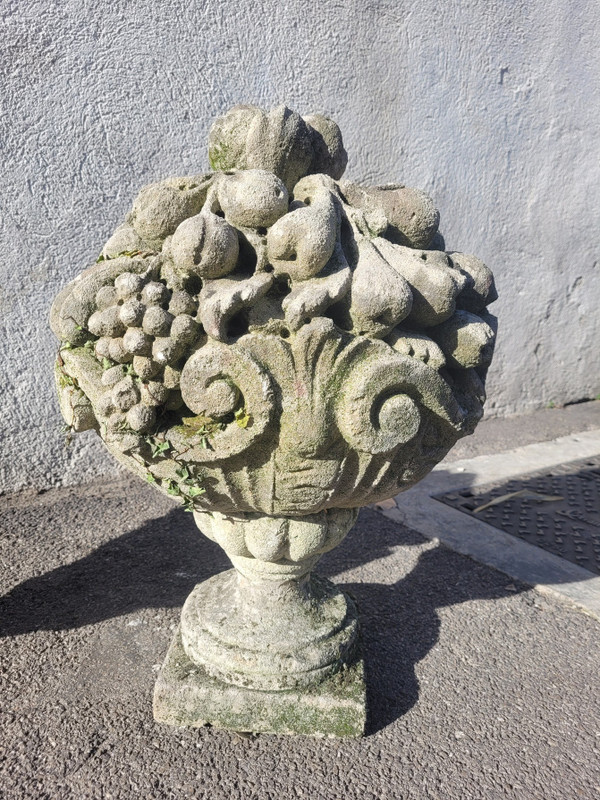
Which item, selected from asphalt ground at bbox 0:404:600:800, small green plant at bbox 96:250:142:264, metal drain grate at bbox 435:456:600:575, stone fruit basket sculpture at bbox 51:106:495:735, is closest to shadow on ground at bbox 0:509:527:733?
asphalt ground at bbox 0:404:600:800

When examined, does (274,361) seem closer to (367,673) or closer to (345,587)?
(367,673)

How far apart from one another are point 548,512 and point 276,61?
299cm

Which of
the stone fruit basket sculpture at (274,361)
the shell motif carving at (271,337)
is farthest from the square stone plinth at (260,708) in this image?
the shell motif carving at (271,337)

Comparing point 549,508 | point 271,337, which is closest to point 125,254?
point 271,337

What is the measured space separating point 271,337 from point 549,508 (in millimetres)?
2644

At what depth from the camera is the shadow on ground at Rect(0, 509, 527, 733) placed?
89.8 inches

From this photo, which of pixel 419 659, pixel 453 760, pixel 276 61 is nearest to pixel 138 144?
pixel 276 61

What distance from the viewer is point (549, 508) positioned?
357 cm

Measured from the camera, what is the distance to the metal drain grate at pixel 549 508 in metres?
3.17

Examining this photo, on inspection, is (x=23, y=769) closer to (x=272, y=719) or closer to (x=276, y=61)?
(x=272, y=719)

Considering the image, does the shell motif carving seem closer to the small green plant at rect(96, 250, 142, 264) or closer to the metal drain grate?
the small green plant at rect(96, 250, 142, 264)

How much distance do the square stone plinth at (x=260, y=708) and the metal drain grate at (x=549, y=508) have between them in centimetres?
157

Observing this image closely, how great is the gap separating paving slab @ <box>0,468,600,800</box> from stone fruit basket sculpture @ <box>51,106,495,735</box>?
0.13 meters

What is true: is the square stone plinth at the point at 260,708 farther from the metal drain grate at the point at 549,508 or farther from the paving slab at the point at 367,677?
the metal drain grate at the point at 549,508
